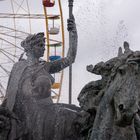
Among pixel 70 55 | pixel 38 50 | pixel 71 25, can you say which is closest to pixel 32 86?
pixel 38 50

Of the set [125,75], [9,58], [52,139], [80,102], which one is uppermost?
[125,75]

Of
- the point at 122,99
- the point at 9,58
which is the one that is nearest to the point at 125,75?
the point at 122,99

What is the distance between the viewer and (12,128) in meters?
7.36

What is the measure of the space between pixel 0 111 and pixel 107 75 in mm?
1691

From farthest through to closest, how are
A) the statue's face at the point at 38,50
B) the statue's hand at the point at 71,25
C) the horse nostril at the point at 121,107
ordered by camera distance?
the statue's hand at the point at 71,25
the statue's face at the point at 38,50
the horse nostril at the point at 121,107

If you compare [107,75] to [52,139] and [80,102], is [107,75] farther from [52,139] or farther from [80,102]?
[52,139]

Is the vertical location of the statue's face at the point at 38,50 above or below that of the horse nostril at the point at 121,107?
above

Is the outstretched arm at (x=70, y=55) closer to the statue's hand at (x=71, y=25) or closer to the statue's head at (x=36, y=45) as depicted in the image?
the statue's hand at (x=71, y=25)

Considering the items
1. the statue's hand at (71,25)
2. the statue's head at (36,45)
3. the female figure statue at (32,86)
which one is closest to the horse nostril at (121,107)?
the female figure statue at (32,86)

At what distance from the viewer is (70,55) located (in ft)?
26.5

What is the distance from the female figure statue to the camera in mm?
7410

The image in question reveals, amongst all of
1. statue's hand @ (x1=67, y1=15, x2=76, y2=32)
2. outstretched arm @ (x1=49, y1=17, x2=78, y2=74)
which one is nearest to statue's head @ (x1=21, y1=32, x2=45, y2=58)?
outstretched arm @ (x1=49, y1=17, x2=78, y2=74)

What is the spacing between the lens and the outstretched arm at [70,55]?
25.9 ft

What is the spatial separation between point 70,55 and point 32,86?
853mm
